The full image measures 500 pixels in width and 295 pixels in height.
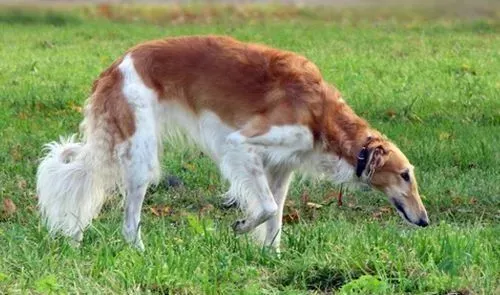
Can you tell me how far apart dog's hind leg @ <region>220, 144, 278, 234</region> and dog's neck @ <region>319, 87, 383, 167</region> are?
1.58 ft

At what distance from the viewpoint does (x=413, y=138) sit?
9281 millimetres

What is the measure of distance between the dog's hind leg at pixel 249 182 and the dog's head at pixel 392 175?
63cm

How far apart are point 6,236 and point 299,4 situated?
12.4 ft

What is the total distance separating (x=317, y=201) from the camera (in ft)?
24.1

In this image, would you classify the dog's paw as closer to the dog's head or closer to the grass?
the grass

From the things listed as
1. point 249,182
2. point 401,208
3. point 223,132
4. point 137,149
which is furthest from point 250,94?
point 401,208

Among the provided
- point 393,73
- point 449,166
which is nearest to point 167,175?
point 449,166

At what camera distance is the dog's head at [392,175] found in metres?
6.02

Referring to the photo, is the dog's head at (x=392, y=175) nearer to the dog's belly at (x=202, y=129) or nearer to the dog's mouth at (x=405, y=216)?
the dog's mouth at (x=405, y=216)

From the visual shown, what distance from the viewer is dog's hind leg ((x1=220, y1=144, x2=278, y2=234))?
240 inches

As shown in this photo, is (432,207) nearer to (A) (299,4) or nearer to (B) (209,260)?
(B) (209,260)

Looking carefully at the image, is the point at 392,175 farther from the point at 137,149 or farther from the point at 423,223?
the point at 137,149

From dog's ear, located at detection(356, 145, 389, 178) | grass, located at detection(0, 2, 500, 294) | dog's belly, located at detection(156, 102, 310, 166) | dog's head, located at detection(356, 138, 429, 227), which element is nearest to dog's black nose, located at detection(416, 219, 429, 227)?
dog's head, located at detection(356, 138, 429, 227)

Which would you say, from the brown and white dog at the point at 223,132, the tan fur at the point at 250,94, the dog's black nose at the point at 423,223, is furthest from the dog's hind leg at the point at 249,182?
the dog's black nose at the point at 423,223
